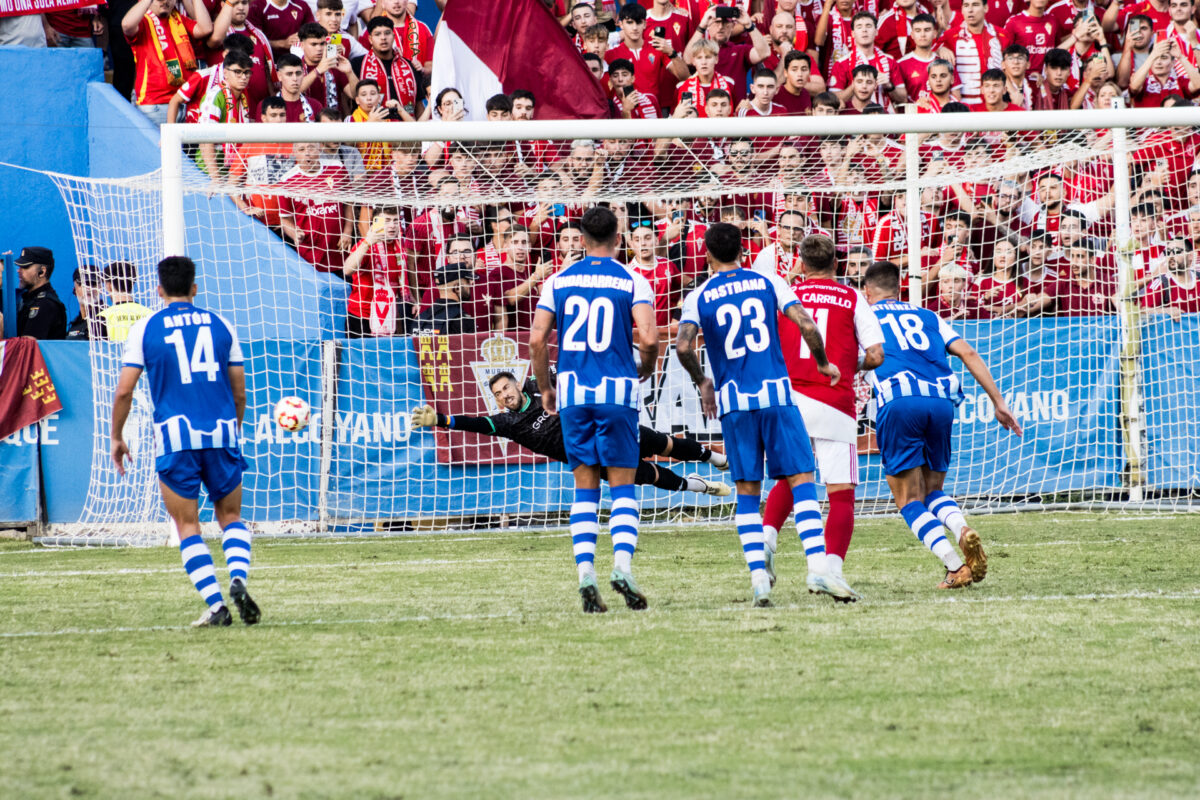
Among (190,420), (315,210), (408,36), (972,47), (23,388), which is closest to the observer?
(190,420)

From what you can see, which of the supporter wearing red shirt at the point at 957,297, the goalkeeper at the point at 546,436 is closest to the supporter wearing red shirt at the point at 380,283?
the goalkeeper at the point at 546,436

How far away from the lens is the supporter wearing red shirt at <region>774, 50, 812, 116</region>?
1410 cm

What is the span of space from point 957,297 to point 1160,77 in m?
4.63

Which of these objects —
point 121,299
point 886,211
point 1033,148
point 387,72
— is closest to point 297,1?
point 387,72

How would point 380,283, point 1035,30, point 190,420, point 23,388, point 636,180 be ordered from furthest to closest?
point 1035,30
point 636,180
point 380,283
point 23,388
point 190,420

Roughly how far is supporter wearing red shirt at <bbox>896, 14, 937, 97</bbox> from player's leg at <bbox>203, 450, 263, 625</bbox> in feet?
33.2

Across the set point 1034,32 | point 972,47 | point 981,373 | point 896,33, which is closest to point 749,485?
point 981,373

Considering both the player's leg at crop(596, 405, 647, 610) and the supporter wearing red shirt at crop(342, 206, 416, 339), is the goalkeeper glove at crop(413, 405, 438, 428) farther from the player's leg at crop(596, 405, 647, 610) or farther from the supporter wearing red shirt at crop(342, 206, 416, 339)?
the player's leg at crop(596, 405, 647, 610)

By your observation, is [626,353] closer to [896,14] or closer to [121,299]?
[121,299]

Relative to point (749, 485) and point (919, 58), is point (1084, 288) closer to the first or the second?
point (919, 58)

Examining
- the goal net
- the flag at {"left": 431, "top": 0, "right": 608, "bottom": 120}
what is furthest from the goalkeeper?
the flag at {"left": 431, "top": 0, "right": 608, "bottom": 120}

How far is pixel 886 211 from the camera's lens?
42.5ft

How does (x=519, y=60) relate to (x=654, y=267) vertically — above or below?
above

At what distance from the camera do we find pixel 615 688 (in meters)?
4.78
